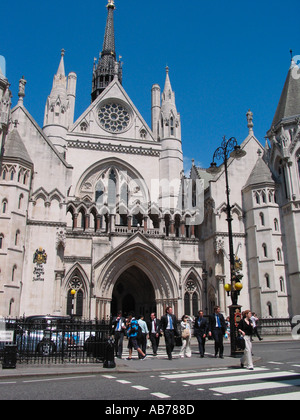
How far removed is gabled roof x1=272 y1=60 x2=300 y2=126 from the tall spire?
19.4m

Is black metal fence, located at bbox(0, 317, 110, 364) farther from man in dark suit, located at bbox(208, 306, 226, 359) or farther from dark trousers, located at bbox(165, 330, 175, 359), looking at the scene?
man in dark suit, located at bbox(208, 306, 226, 359)

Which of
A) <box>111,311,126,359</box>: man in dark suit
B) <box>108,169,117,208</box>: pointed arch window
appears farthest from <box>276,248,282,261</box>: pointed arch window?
<box>111,311,126,359</box>: man in dark suit

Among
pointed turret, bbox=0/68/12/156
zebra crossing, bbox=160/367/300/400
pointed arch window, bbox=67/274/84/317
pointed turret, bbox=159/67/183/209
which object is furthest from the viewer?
pointed turret, bbox=159/67/183/209

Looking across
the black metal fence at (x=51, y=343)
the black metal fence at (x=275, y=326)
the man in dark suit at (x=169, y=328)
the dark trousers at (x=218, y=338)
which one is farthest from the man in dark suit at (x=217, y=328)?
the black metal fence at (x=275, y=326)

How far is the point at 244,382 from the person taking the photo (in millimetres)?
8148

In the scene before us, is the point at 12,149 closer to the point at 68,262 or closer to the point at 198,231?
the point at 68,262

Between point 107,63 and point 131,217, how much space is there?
27.2 meters

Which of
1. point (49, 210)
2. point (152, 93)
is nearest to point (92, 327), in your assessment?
point (49, 210)

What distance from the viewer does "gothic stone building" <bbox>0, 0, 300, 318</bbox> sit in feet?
85.6

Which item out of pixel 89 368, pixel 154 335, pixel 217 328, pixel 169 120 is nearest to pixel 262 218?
pixel 169 120

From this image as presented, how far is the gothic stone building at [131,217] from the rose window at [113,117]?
0.50 ft

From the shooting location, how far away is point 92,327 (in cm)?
1220

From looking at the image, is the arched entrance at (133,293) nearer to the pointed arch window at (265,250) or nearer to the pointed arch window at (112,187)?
the pointed arch window at (112,187)

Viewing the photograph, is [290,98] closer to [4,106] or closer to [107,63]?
[4,106]
